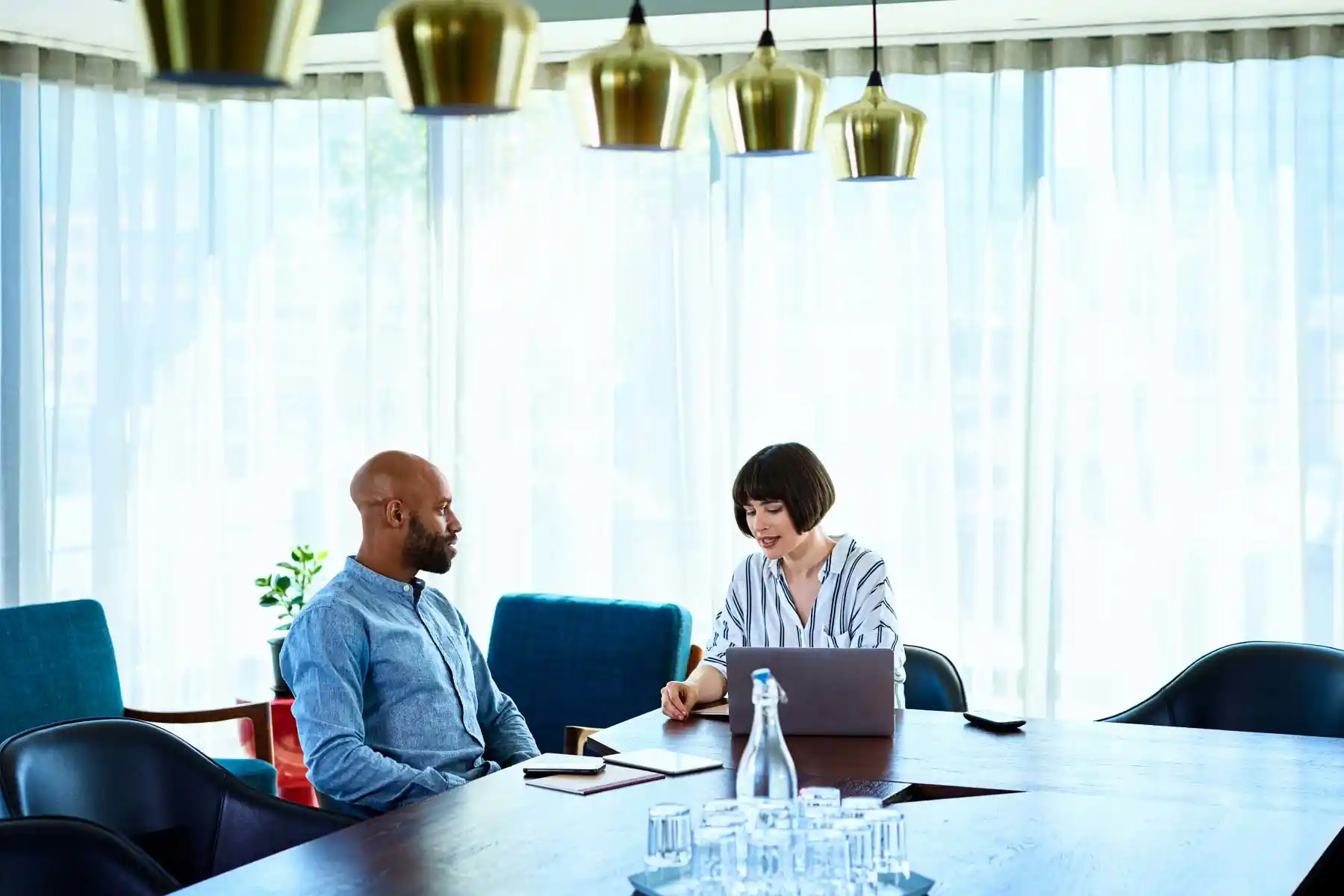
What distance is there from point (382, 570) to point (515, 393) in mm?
2162

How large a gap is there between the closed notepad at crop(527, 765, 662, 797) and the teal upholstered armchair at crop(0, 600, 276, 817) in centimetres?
175

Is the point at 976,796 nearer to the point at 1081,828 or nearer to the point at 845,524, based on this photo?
the point at 1081,828

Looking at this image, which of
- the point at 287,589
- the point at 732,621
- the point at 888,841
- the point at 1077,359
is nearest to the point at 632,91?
the point at 888,841

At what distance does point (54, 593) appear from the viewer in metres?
5.16

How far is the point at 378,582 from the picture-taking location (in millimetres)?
3227

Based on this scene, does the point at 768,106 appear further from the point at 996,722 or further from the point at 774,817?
the point at 996,722

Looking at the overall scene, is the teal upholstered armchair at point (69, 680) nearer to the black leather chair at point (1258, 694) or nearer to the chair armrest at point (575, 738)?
the chair armrest at point (575, 738)

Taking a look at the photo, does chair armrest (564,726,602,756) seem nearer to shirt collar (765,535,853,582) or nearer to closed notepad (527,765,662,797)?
shirt collar (765,535,853,582)

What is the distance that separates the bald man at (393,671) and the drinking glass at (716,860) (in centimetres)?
114

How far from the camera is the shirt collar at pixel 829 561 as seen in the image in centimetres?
363

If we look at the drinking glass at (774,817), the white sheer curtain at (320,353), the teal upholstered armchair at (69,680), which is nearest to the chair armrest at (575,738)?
the teal upholstered armchair at (69,680)

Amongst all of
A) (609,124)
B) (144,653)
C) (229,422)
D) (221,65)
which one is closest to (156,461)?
(229,422)

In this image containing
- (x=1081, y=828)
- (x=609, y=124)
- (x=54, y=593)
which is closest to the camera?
(x=609, y=124)

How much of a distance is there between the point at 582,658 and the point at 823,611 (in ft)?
3.22
